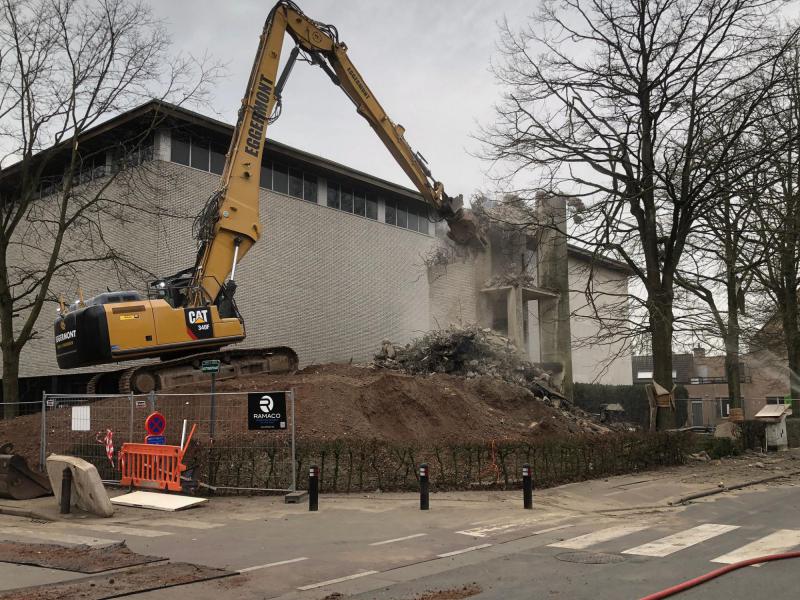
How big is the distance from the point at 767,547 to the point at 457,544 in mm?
3583

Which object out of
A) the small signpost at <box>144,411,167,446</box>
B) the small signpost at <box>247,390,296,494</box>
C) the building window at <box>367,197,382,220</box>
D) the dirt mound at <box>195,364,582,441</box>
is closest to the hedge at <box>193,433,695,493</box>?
the small signpost at <box>247,390,296,494</box>

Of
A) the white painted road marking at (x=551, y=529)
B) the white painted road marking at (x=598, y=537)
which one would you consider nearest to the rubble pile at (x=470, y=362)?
the white painted road marking at (x=551, y=529)

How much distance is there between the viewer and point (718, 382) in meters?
55.3

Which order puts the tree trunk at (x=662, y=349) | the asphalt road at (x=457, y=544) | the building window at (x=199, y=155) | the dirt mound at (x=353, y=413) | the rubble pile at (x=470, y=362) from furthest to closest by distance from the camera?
1. the rubble pile at (x=470, y=362)
2. the building window at (x=199, y=155)
3. the tree trunk at (x=662, y=349)
4. the dirt mound at (x=353, y=413)
5. the asphalt road at (x=457, y=544)

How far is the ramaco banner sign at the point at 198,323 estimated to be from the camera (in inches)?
638

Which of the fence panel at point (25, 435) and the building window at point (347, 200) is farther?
the building window at point (347, 200)

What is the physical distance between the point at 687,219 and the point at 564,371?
1881cm

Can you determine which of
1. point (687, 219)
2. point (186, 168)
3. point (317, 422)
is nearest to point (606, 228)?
point (687, 219)

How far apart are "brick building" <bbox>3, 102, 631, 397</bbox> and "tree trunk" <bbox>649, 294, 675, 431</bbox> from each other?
1737 mm

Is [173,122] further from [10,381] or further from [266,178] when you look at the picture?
[10,381]

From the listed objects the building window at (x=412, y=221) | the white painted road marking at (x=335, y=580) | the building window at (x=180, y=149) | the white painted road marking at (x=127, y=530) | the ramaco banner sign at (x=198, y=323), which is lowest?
the white painted road marking at (x=127, y=530)

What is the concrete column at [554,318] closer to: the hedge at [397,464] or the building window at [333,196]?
the building window at [333,196]

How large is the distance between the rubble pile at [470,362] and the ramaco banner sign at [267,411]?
14.5 meters

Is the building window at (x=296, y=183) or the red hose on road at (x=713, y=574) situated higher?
the building window at (x=296, y=183)
